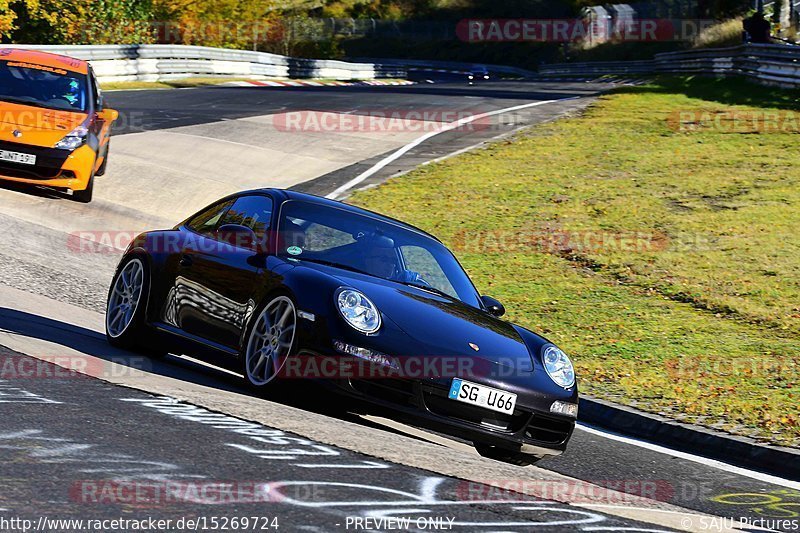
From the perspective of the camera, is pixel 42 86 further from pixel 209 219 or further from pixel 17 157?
pixel 209 219

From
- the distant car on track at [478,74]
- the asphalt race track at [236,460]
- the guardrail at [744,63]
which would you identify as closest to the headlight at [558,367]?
the asphalt race track at [236,460]

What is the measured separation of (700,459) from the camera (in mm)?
8328

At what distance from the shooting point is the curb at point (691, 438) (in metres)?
8.18

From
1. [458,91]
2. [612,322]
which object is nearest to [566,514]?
[612,322]

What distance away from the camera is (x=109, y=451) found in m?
5.38

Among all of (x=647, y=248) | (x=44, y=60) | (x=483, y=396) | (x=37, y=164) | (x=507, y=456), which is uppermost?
(x=44, y=60)

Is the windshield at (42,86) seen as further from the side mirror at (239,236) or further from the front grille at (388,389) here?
the front grille at (388,389)

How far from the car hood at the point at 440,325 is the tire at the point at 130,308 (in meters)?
1.73

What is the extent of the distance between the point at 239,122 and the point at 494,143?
5211 millimetres

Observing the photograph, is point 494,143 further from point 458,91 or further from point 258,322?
point 258,322

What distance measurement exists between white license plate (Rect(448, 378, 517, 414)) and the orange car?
9532mm

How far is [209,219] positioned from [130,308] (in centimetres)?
90

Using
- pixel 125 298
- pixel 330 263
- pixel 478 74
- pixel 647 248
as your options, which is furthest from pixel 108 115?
pixel 478 74

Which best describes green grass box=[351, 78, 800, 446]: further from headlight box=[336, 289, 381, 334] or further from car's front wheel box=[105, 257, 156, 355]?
car's front wheel box=[105, 257, 156, 355]
